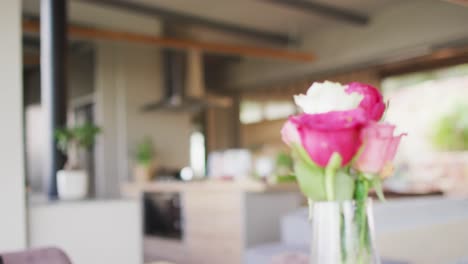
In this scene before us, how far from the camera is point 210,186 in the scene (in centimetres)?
528

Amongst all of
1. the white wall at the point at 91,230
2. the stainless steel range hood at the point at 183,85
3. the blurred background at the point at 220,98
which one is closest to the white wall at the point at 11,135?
the white wall at the point at 91,230

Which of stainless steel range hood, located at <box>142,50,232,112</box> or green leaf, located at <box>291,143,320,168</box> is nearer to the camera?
green leaf, located at <box>291,143,320,168</box>

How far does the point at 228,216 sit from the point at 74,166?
6.10 feet

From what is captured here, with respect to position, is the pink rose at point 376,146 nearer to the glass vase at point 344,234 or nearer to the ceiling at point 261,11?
the glass vase at point 344,234

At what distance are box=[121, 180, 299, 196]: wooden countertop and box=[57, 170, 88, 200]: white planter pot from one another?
168 cm

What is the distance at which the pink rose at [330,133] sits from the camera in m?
0.72

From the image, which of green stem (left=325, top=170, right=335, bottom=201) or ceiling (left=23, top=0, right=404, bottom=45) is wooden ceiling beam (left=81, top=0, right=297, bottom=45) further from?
green stem (left=325, top=170, right=335, bottom=201)

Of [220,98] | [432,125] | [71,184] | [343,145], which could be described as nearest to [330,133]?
[343,145]

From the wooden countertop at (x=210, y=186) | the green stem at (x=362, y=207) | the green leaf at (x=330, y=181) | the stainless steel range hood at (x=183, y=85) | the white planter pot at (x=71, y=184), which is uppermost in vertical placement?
the stainless steel range hood at (x=183, y=85)

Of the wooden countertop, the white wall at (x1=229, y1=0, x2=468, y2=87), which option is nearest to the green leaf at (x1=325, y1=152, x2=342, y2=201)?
the wooden countertop

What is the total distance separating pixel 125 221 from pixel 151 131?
439 cm

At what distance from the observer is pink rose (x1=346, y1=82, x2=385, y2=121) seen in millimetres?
756

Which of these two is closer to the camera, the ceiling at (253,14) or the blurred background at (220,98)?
the blurred background at (220,98)

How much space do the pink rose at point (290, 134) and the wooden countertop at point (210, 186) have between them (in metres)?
4.02
